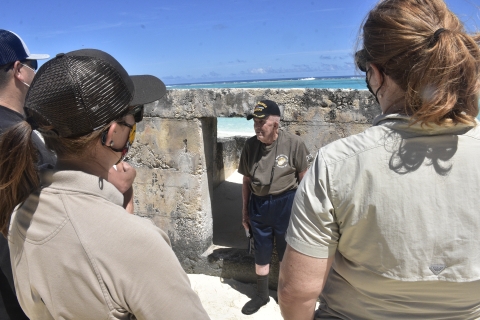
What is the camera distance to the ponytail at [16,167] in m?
1.03

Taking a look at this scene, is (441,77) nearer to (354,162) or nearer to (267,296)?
(354,162)

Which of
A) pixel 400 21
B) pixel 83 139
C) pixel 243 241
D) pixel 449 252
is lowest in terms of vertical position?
pixel 243 241

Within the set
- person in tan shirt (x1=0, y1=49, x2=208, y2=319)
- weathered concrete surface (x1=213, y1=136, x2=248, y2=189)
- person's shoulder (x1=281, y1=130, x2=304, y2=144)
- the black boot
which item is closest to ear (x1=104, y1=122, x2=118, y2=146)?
person in tan shirt (x1=0, y1=49, x2=208, y2=319)

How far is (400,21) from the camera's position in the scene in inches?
40.9

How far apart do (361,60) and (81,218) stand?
986mm

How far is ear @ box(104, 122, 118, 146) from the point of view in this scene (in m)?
1.08

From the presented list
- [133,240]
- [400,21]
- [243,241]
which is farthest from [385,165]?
[243,241]

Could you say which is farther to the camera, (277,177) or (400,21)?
(277,177)

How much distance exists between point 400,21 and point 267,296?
126 inches

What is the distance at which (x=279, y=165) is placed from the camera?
339 cm

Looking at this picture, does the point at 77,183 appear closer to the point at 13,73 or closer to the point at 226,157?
the point at 13,73

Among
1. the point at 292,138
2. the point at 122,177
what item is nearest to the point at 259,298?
the point at 292,138

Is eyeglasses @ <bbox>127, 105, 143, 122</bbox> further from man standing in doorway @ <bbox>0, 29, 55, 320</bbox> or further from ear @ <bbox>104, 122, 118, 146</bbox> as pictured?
man standing in doorway @ <bbox>0, 29, 55, 320</bbox>

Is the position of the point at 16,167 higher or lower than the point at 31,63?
lower
